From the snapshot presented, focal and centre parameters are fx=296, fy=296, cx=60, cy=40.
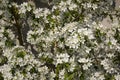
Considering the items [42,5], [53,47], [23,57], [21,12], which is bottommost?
[23,57]

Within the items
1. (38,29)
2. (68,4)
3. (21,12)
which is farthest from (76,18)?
(21,12)

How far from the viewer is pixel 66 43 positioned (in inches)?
190

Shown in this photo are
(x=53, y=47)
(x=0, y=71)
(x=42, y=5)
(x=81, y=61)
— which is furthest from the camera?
(x=42, y=5)

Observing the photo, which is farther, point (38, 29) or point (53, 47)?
point (53, 47)

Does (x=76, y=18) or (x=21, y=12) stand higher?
(x=21, y=12)

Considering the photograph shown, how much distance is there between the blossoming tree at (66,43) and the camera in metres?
4.92

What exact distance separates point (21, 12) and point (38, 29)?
1.74 ft

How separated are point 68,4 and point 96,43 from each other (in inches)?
40.0

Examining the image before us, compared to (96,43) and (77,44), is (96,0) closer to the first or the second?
(96,43)

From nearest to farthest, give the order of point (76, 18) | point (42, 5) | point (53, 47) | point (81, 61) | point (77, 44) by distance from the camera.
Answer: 1. point (77, 44)
2. point (81, 61)
3. point (76, 18)
4. point (53, 47)
5. point (42, 5)

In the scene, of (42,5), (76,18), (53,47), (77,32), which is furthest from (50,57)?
(42,5)

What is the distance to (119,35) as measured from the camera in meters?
4.93

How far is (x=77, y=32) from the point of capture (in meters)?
4.73

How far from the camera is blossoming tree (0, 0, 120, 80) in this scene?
492 centimetres
